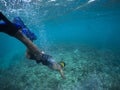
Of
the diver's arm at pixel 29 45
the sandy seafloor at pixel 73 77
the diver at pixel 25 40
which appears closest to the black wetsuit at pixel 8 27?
the diver at pixel 25 40

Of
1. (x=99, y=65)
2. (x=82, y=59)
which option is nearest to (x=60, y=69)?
(x=99, y=65)

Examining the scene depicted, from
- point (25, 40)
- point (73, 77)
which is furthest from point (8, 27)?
point (73, 77)

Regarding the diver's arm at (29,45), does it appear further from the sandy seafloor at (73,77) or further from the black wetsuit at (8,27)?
the sandy seafloor at (73,77)

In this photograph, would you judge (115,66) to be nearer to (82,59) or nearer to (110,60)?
(110,60)

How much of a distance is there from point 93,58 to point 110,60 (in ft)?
6.67

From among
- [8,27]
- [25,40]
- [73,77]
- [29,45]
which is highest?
[8,27]

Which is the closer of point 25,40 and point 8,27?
point 8,27

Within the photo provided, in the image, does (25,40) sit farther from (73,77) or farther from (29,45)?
(73,77)

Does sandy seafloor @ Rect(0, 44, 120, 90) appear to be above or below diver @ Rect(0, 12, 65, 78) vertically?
below

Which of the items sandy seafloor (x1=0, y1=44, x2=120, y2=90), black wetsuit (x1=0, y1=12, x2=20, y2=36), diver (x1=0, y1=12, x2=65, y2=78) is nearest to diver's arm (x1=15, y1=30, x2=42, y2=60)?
diver (x1=0, y1=12, x2=65, y2=78)

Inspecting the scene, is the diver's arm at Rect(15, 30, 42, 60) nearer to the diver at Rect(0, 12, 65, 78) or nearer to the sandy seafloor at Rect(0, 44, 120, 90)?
the diver at Rect(0, 12, 65, 78)

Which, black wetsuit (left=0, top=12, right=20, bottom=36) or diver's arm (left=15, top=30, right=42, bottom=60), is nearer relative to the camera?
black wetsuit (left=0, top=12, right=20, bottom=36)

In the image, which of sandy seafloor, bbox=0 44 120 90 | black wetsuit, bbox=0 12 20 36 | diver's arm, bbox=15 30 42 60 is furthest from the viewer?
sandy seafloor, bbox=0 44 120 90

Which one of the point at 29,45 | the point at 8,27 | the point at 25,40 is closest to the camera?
the point at 8,27
